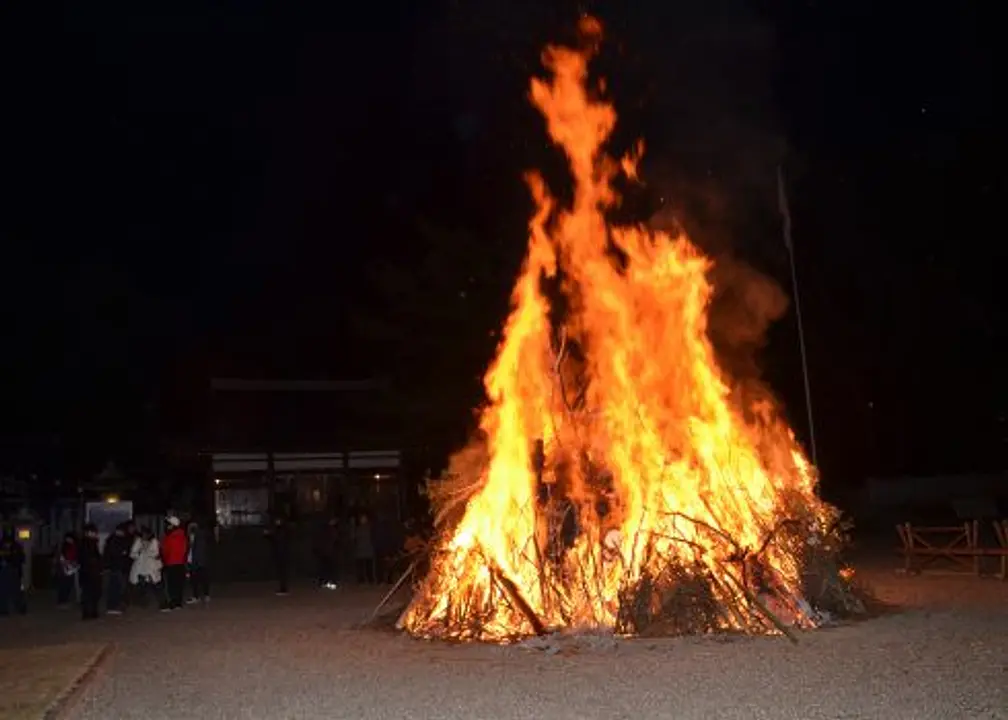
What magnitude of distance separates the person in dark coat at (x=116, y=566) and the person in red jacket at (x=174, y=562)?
0.69 meters

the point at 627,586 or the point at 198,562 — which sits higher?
the point at 198,562

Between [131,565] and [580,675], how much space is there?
11.4 meters

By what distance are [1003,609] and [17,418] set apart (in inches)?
1107

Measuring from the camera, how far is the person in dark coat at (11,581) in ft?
58.8

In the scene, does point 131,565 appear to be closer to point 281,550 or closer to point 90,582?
point 90,582

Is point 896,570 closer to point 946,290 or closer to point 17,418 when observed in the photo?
point 946,290

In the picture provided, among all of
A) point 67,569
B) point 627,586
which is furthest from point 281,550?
point 627,586

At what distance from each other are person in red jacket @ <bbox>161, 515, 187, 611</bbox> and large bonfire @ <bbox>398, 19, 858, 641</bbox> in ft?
18.7

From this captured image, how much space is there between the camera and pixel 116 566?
1780 centimetres

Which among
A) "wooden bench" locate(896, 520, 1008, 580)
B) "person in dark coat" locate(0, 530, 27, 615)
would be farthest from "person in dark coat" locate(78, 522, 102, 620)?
"wooden bench" locate(896, 520, 1008, 580)

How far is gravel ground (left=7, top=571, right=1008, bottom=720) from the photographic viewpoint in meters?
8.09

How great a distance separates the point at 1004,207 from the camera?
29.0 metres

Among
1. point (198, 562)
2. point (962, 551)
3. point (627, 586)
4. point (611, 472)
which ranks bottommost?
point (962, 551)

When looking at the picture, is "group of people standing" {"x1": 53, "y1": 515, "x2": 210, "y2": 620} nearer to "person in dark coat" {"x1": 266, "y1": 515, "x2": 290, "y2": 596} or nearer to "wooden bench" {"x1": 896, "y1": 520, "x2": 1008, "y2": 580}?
"person in dark coat" {"x1": 266, "y1": 515, "x2": 290, "y2": 596}
